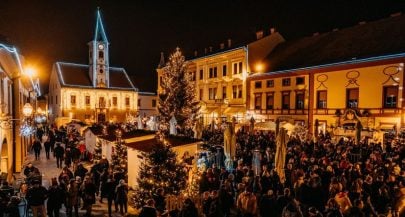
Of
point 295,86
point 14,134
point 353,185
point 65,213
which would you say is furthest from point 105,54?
point 353,185

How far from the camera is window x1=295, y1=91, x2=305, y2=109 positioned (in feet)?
104

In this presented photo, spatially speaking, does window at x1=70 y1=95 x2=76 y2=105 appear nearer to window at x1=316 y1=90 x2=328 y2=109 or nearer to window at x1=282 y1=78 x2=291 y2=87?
window at x1=282 y1=78 x2=291 y2=87

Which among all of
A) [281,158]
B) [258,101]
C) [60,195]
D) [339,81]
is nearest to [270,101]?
[258,101]

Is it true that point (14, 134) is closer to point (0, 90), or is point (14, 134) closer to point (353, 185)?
point (0, 90)

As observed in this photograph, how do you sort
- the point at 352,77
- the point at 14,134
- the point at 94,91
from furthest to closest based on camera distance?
1. the point at 94,91
2. the point at 352,77
3. the point at 14,134

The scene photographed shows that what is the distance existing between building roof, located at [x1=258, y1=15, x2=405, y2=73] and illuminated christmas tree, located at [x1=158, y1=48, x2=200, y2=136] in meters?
10.3

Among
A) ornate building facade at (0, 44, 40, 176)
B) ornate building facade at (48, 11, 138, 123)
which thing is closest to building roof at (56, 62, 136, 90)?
ornate building facade at (48, 11, 138, 123)

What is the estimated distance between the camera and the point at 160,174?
11.4 meters

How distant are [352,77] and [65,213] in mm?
23710

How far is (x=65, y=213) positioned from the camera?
12375 millimetres

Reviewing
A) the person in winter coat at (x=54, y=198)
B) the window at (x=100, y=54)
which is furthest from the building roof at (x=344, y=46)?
the window at (x=100, y=54)

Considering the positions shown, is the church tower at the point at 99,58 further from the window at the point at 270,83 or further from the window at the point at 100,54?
the window at the point at 270,83

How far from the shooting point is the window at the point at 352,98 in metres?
27.1

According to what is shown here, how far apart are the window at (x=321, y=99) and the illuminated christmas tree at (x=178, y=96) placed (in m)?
11.2
